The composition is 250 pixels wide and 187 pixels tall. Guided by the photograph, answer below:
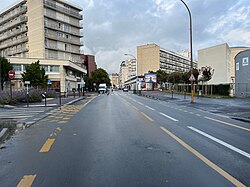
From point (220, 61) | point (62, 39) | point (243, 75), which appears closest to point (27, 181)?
point (243, 75)

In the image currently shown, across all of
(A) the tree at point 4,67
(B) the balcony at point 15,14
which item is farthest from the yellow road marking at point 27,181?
(B) the balcony at point 15,14

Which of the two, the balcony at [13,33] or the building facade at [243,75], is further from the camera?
the balcony at [13,33]

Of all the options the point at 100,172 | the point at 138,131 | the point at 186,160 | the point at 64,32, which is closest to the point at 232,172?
the point at 186,160

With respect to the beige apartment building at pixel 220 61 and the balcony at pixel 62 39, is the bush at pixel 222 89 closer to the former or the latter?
the beige apartment building at pixel 220 61

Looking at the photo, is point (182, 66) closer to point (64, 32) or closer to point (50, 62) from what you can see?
point (64, 32)

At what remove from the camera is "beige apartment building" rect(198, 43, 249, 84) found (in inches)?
2667

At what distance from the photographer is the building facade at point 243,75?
35.1 m

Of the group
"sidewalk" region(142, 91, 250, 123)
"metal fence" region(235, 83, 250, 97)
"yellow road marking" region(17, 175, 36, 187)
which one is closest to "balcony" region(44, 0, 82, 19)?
"metal fence" region(235, 83, 250, 97)

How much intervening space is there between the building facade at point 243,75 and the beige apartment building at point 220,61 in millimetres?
30004

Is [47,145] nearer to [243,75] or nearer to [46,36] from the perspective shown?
[243,75]

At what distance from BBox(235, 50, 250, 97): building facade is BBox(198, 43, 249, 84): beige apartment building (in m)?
30.0

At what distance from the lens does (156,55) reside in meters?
134

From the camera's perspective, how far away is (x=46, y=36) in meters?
67.3

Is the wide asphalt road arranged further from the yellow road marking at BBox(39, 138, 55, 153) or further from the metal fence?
the metal fence
